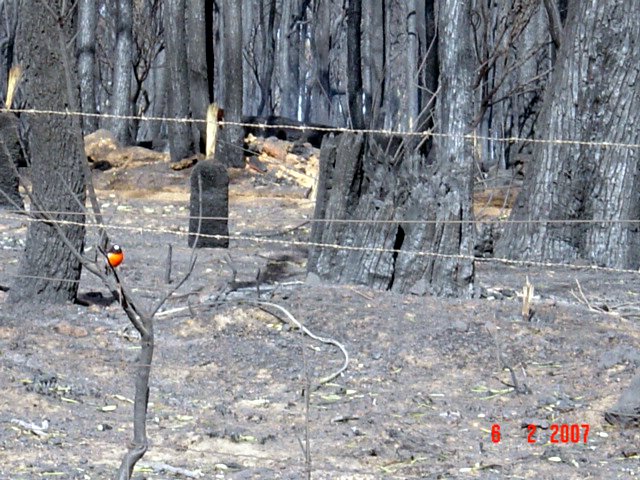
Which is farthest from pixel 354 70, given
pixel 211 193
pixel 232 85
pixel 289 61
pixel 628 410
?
pixel 628 410

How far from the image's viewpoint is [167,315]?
717 centimetres

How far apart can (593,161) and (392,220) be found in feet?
10.0

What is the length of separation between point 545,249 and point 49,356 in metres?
5.05

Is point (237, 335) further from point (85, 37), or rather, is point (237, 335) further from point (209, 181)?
point (85, 37)

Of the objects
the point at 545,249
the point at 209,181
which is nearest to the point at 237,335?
the point at 209,181

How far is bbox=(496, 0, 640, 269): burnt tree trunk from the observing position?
986cm

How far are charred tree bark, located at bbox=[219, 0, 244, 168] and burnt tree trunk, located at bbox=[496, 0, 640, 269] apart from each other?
8424 mm

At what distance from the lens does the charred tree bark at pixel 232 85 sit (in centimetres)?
1823
